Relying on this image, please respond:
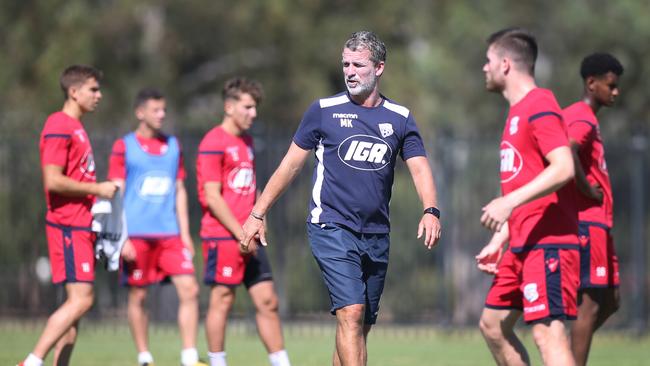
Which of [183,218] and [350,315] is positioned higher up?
[183,218]

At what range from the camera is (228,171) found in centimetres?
1010

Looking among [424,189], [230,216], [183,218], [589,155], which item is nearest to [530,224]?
[424,189]

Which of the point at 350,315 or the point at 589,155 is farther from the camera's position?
the point at 589,155

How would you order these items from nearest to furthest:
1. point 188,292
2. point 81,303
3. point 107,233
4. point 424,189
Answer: point 424,189 < point 81,303 < point 107,233 < point 188,292

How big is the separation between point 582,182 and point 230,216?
322 cm

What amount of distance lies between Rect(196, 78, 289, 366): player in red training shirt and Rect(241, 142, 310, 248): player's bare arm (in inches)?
92.8

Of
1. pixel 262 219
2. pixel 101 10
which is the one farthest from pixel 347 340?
pixel 101 10

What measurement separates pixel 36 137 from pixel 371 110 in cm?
1112

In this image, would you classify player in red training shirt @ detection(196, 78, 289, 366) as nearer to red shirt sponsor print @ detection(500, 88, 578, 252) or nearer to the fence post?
red shirt sponsor print @ detection(500, 88, 578, 252)

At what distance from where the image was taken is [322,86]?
26219mm

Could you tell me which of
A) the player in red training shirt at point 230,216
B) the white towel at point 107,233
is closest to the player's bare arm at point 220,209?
the player in red training shirt at point 230,216

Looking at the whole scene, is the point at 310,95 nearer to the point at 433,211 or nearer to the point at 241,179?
the point at 241,179

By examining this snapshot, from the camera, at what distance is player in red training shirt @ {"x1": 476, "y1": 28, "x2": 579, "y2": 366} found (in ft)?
22.5

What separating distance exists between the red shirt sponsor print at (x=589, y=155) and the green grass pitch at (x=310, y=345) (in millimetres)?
3422
